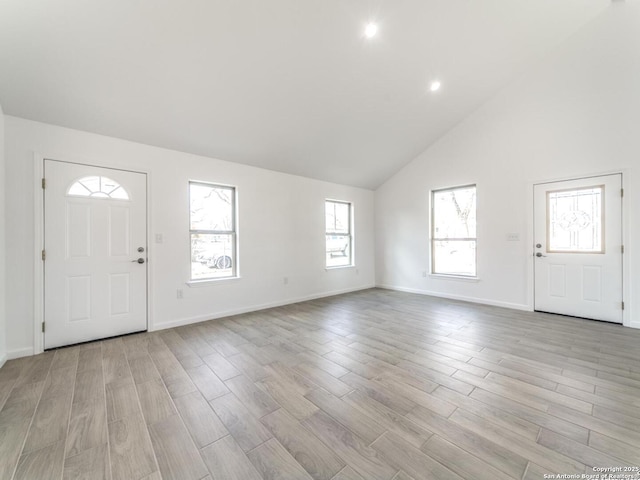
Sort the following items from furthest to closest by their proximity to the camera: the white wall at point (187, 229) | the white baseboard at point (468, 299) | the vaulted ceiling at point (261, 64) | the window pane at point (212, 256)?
the white baseboard at point (468, 299)
the window pane at point (212, 256)
the white wall at point (187, 229)
the vaulted ceiling at point (261, 64)

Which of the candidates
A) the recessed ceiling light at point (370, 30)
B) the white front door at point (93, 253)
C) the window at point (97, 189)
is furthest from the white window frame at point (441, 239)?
the window at point (97, 189)

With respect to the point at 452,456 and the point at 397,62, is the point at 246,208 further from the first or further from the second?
the point at 452,456

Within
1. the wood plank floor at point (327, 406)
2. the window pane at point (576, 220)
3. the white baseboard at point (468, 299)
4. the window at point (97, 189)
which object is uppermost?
the window at point (97, 189)

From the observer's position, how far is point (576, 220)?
3953mm

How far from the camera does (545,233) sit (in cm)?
418

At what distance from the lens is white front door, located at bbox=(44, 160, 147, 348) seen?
117 inches

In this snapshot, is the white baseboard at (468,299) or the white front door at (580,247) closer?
the white front door at (580,247)

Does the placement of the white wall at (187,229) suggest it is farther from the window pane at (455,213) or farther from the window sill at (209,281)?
the window pane at (455,213)

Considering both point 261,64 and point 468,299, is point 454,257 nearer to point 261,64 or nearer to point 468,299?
point 468,299

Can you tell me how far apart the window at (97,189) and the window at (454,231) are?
533cm

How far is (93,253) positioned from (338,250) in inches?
167

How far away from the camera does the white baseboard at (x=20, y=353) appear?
8.93ft

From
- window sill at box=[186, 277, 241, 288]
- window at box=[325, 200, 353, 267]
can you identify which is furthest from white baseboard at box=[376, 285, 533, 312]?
window sill at box=[186, 277, 241, 288]

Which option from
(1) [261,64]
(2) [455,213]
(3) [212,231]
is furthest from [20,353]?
(2) [455,213]
